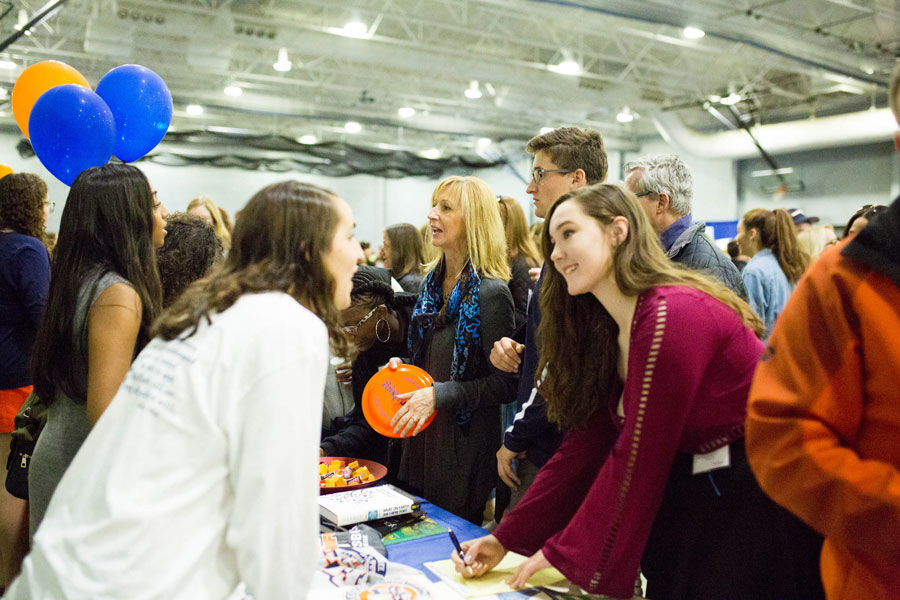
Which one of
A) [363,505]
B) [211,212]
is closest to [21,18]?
[211,212]

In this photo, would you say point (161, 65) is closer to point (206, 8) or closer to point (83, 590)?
point (206, 8)

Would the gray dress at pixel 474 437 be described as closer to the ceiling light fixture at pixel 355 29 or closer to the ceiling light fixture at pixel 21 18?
the ceiling light fixture at pixel 355 29

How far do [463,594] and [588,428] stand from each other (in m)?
0.42

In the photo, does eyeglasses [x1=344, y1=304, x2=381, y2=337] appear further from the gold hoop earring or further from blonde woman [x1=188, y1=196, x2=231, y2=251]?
blonde woman [x1=188, y1=196, x2=231, y2=251]

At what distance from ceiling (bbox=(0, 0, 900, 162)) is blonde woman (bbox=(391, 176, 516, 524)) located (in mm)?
4650

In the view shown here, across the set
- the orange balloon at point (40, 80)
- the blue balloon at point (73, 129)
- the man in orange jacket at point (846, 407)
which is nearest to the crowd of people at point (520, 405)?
the man in orange jacket at point (846, 407)

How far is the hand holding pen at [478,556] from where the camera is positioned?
1486 millimetres

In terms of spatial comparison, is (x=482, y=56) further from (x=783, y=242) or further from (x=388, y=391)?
(x=388, y=391)

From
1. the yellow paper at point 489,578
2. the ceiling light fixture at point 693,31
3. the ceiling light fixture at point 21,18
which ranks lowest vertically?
the yellow paper at point 489,578

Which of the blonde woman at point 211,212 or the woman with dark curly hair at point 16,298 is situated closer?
the woman with dark curly hair at point 16,298

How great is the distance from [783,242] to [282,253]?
360 cm

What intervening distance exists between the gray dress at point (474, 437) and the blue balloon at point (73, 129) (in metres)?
1.38

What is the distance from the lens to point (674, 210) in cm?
230

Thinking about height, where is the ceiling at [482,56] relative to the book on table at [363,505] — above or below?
above
